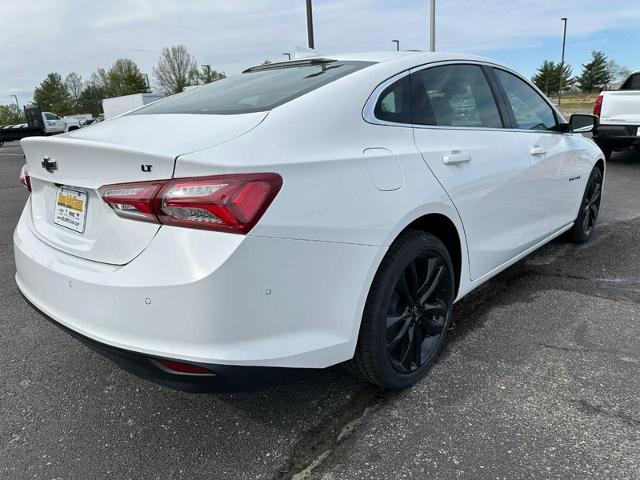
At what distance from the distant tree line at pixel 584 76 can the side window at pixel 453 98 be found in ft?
191

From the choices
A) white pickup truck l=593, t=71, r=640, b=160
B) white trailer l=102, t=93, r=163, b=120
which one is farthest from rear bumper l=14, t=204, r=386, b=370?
white trailer l=102, t=93, r=163, b=120

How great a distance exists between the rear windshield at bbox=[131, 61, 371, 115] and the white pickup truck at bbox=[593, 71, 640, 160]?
7404 mm


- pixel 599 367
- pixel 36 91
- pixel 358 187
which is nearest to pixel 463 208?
pixel 358 187

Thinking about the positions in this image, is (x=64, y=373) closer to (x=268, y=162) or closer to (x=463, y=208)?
(x=268, y=162)

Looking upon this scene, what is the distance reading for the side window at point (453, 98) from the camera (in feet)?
8.48

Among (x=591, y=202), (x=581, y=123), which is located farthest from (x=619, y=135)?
(x=581, y=123)

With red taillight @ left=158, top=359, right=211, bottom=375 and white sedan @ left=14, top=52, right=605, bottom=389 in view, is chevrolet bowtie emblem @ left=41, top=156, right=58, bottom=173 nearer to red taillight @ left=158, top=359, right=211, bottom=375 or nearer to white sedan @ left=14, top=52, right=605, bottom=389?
white sedan @ left=14, top=52, right=605, bottom=389

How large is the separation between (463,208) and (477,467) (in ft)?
4.00

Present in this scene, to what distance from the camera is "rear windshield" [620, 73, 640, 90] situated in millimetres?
9766

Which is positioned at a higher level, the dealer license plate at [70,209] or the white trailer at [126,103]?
the dealer license plate at [70,209]

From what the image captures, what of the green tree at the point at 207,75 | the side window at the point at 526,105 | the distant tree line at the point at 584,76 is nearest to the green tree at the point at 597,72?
the distant tree line at the point at 584,76

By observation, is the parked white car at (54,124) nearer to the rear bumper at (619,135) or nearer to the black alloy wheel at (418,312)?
the rear bumper at (619,135)

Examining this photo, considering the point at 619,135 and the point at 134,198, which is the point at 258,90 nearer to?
the point at 134,198

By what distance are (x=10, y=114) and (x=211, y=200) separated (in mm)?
83831
